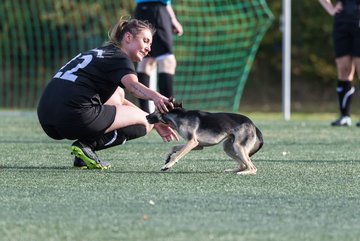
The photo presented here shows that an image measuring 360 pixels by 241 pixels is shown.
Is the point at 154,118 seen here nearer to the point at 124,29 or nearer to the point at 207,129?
the point at 207,129

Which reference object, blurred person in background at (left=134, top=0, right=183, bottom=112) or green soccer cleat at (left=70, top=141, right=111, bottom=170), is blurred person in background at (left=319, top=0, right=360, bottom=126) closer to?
blurred person in background at (left=134, top=0, right=183, bottom=112)

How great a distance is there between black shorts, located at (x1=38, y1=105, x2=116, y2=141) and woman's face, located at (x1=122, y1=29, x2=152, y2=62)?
42 centimetres

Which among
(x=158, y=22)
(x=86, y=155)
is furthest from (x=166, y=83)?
(x=86, y=155)

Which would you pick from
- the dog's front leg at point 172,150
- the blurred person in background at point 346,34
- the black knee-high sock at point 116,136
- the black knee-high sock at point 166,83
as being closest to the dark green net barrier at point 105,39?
the blurred person in background at point 346,34

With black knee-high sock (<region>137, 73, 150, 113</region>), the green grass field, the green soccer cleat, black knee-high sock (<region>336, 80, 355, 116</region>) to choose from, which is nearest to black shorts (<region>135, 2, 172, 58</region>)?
black knee-high sock (<region>137, 73, 150, 113</region>)

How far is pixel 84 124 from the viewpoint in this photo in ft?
19.6

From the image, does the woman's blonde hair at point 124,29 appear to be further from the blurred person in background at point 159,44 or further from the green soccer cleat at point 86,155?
the blurred person in background at point 159,44

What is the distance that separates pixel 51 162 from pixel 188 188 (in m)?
1.69

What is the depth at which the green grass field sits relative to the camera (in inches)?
155

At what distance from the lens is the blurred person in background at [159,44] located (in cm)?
936

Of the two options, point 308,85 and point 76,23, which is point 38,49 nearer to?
point 76,23

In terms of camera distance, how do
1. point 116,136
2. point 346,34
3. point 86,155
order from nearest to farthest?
point 86,155
point 116,136
point 346,34

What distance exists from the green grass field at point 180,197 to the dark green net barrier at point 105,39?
338 inches

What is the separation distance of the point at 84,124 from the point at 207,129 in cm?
82
